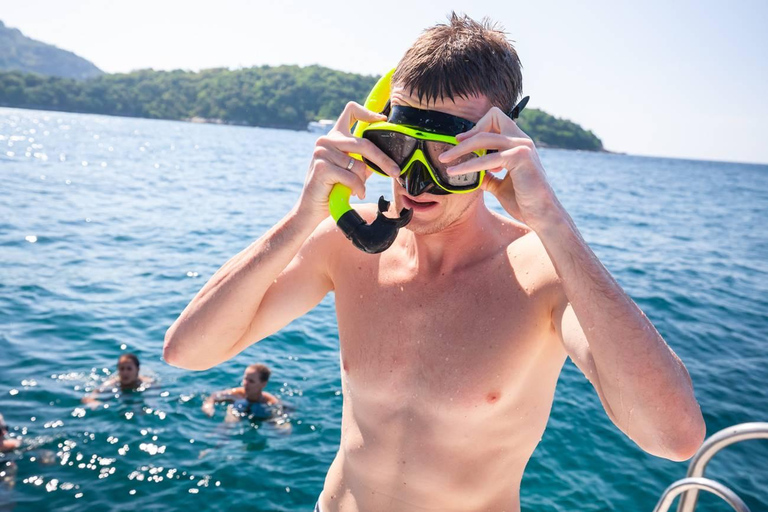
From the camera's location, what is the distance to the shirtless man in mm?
1710

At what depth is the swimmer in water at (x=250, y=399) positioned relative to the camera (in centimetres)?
698

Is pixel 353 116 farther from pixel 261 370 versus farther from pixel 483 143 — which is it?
pixel 261 370

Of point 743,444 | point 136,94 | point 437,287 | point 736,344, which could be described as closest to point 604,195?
point 736,344

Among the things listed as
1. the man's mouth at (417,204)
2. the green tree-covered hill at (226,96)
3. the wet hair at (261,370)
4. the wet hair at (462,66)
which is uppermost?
the green tree-covered hill at (226,96)

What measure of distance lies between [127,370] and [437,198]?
20.7 ft

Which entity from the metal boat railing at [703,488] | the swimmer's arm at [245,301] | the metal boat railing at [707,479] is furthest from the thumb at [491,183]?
the metal boat railing at [703,488]

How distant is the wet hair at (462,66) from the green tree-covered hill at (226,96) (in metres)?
92.3

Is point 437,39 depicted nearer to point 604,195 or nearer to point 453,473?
point 453,473

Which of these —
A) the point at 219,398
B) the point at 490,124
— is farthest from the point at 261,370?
the point at 490,124

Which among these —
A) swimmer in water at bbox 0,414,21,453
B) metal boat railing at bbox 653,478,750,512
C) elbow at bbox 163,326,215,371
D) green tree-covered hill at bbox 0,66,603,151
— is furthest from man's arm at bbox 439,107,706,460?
green tree-covered hill at bbox 0,66,603,151

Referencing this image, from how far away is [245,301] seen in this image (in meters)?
2.05

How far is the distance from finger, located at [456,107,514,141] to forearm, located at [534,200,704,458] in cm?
30

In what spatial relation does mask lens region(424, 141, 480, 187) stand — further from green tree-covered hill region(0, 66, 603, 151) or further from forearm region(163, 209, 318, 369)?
green tree-covered hill region(0, 66, 603, 151)

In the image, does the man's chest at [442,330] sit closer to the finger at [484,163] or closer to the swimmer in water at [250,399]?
the finger at [484,163]
